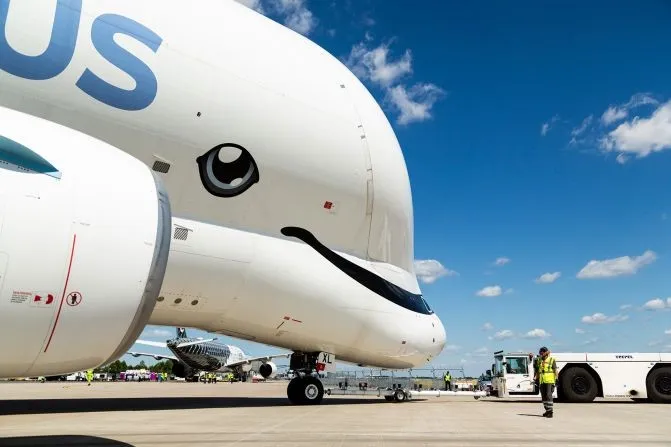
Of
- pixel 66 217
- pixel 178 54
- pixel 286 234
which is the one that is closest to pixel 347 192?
pixel 286 234

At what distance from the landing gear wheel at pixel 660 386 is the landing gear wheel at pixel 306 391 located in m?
13.6

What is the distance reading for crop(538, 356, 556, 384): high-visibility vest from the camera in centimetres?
1459

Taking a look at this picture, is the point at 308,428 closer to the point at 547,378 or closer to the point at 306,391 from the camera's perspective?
the point at 306,391

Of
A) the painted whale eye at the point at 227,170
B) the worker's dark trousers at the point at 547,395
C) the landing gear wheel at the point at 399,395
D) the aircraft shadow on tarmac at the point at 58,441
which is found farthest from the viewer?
the landing gear wheel at the point at 399,395

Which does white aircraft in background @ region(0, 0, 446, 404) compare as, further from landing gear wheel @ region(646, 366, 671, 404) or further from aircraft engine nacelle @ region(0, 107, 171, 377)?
landing gear wheel @ region(646, 366, 671, 404)

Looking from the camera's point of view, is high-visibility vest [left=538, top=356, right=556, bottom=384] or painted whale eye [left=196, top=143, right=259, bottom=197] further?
high-visibility vest [left=538, top=356, right=556, bottom=384]

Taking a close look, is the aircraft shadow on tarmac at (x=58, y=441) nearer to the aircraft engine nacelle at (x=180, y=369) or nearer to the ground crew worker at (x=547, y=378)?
the ground crew worker at (x=547, y=378)

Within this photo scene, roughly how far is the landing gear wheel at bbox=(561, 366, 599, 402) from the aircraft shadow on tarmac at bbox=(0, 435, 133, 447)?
60.2 ft

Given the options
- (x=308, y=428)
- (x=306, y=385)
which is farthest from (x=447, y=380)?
(x=308, y=428)

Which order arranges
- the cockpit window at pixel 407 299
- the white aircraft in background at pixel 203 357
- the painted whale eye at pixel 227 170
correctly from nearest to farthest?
the painted whale eye at pixel 227 170 < the cockpit window at pixel 407 299 < the white aircraft in background at pixel 203 357

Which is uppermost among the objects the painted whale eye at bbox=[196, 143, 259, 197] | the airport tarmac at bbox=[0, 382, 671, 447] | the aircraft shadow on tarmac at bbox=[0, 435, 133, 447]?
the painted whale eye at bbox=[196, 143, 259, 197]

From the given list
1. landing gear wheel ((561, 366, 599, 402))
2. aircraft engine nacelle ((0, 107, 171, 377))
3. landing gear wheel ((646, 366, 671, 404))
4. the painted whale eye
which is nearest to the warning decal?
aircraft engine nacelle ((0, 107, 171, 377))

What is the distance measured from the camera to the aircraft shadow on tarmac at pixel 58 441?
7.76 m

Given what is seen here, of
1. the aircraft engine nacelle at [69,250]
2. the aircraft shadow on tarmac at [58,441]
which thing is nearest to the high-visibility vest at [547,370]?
the aircraft shadow on tarmac at [58,441]
